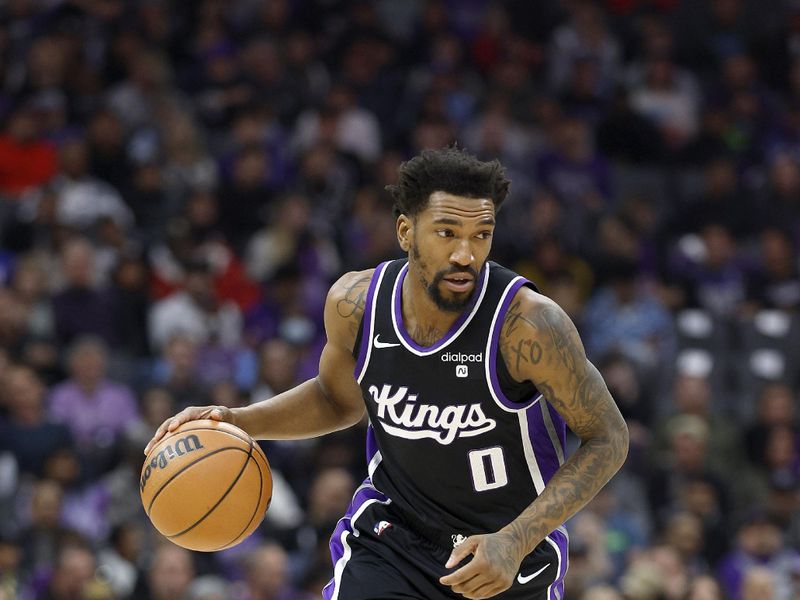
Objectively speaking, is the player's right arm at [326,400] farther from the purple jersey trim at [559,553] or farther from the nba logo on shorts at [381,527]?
the purple jersey trim at [559,553]

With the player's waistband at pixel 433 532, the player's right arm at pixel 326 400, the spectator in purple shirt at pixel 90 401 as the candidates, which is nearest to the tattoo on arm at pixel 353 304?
the player's right arm at pixel 326 400

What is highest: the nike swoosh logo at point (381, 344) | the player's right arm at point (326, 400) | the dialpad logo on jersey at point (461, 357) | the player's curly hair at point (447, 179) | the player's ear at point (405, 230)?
the player's curly hair at point (447, 179)

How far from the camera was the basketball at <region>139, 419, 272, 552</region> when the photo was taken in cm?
474

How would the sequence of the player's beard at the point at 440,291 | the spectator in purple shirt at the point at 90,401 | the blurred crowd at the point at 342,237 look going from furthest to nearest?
the spectator in purple shirt at the point at 90,401, the blurred crowd at the point at 342,237, the player's beard at the point at 440,291

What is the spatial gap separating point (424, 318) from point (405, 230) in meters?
0.31

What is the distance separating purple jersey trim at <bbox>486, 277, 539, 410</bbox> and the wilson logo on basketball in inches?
42.2

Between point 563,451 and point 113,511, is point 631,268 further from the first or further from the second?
point 563,451

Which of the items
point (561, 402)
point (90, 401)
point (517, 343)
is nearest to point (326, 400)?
point (517, 343)

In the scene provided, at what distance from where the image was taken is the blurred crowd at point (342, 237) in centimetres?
889

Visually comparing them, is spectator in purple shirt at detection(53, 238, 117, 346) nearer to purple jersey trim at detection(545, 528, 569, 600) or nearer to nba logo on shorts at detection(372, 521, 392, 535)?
nba logo on shorts at detection(372, 521, 392, 535)

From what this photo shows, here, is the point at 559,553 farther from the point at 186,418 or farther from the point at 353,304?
the point at 186,418

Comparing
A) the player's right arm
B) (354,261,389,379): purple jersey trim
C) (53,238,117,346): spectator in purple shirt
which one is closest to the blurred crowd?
(53,238,117,346): spectator in purple shirt

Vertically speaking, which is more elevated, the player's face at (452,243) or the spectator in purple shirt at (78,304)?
the player's face at (452,243)

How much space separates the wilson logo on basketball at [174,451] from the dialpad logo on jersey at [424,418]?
0.66 meters
